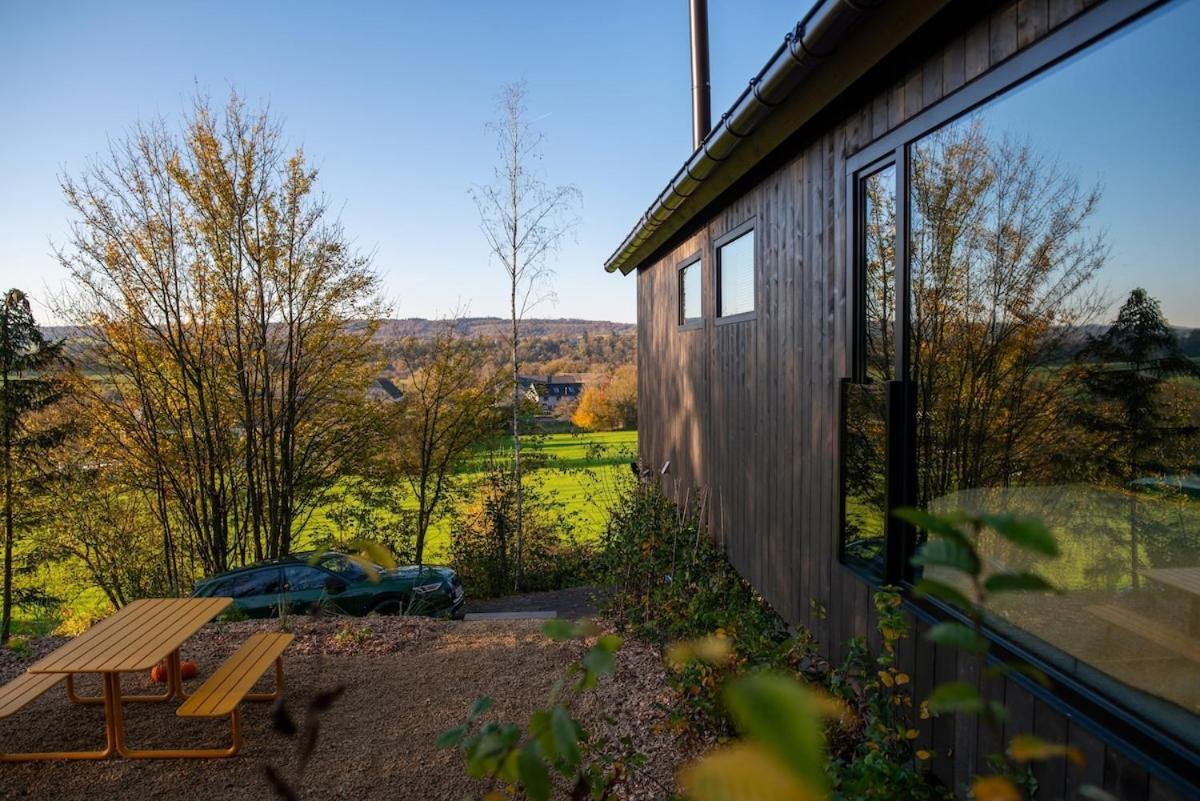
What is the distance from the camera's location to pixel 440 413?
38.1 ft

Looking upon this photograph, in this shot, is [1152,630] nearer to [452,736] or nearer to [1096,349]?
[1096,349]

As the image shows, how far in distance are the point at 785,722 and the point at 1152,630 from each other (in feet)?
5.60

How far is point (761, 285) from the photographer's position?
4273 mm

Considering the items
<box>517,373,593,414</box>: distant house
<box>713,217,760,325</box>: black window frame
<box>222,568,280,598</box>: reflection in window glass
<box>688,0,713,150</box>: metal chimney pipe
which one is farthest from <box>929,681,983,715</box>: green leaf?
<box>517,373,593,414</box>: distant house

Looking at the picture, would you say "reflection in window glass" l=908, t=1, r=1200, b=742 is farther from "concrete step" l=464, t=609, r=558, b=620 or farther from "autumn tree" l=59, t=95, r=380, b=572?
"autumn tree" l=59, t=95, r=380, b=572

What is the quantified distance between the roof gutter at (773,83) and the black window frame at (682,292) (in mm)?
811

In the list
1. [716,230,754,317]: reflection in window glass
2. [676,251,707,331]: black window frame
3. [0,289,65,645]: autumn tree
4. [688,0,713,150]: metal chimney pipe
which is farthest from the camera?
[0,289,65,645]: autumn tree

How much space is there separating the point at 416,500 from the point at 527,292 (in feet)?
12.9

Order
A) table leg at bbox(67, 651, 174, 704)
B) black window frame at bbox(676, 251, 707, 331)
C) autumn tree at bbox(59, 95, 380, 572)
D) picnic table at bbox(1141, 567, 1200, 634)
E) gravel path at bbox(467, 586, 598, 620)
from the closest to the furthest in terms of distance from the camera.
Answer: picnic table at bbox(1141, 567, 1200, 634)
table leg at bbox(67, 651, 174, 704)
black window frame at bbox(676, 251, 707, 331)
autumn tree at bbox(59, 95, 380, 572)
gravel path at bbox(467, 586, 598, 620)

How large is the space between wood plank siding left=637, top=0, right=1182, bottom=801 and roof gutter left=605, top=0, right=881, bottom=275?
31cm

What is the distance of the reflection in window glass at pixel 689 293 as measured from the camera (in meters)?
6.09

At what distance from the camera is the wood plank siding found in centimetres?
195

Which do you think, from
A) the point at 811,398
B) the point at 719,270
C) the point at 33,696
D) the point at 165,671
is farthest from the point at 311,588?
the point at 811,398

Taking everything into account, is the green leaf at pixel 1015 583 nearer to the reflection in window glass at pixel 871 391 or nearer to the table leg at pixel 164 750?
the reflection in window glass at pixel 871 391
